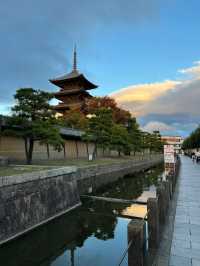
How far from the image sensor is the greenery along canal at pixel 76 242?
6969mm

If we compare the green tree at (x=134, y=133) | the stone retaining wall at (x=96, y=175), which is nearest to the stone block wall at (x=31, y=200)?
the stone retaining wall at (x=96, y=175)

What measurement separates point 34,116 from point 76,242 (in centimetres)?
957

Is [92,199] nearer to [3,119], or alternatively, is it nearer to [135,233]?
[3,119]

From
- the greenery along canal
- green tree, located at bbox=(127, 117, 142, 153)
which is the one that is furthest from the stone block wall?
green tree, located at bbox=(127, 117, 142, 153)

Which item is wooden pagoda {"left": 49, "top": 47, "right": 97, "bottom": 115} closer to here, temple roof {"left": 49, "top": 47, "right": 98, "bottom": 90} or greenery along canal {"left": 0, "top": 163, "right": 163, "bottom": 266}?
temple roof {"left": 49, "top": 47, "right": 98, "bottom": 90}

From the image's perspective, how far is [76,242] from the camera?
325 inches

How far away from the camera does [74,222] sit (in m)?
10.1

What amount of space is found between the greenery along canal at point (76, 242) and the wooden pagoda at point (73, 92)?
33519mm

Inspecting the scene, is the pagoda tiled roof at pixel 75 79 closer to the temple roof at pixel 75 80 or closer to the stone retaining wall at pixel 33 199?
the temple roof at pixel 75 80

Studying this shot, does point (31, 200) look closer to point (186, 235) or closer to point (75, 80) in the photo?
point (186, 235)

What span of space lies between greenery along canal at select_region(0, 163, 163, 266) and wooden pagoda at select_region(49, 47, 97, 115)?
33519 mm

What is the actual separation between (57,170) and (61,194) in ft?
3.50

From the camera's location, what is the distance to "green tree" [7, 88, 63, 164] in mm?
15375

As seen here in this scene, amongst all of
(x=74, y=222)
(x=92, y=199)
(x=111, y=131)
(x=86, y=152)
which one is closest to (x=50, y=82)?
(x=86, y=152)
